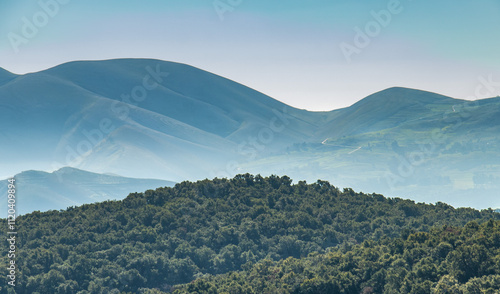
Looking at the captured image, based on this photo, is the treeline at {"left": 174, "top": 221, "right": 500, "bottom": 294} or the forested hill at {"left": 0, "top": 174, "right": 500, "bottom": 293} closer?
the treeline at {"left": 174, "top": 221, "right": 500, "bottom": 294}

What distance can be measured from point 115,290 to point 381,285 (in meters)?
31.7

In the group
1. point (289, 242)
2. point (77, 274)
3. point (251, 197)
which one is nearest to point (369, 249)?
point (289, 242)

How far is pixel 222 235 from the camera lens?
10875cm

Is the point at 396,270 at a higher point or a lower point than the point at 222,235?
lower

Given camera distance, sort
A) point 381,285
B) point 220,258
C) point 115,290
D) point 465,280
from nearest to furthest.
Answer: point 465,280 < point 381,285 < point 115,290 < point 220,258

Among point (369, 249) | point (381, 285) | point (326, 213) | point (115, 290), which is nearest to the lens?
point (381, 285)

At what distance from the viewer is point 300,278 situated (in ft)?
253

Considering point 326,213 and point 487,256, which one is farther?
point 326,213

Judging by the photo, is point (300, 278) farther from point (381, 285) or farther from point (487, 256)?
point (487, 256)

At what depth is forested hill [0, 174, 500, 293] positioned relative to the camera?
82.9 metres

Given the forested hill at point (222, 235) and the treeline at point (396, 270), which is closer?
the treeline at point (396, 270)

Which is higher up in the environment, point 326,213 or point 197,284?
point 326,213

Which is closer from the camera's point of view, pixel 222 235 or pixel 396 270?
pixel 396 270

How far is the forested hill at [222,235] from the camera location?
272 ft
